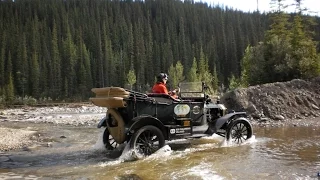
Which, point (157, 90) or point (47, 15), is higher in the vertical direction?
point (47, 15)

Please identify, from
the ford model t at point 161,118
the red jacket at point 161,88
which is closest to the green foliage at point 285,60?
the ford model t at point 161,118

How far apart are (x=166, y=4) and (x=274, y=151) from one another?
140 m

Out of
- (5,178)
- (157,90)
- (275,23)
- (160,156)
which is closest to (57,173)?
(5,178)

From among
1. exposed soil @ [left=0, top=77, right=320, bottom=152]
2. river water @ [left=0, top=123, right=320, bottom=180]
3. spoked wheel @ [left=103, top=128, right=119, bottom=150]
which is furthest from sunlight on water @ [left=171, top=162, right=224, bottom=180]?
exposed soil @ [left=0, top=77, right=320, bottom=152]

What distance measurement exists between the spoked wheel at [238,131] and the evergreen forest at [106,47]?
162 ft

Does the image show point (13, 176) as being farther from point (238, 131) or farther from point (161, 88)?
point (238, 131)

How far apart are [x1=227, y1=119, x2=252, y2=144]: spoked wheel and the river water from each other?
0.97 feet

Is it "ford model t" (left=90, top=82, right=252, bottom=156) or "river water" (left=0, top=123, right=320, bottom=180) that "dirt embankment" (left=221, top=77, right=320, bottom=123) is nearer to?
"river water" (left=0, top=123, right=320, bottom=180)

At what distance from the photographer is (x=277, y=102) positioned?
56.4 ft

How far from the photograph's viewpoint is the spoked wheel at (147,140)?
8789 millimetres

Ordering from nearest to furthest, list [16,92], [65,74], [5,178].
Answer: [5,178], [16,92], [65,74]

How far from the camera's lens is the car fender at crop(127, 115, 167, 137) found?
8.79 metres

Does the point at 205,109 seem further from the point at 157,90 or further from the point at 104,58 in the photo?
the point at 104,58

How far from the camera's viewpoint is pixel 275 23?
32.0 metres
